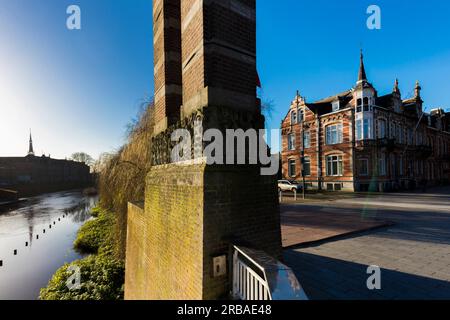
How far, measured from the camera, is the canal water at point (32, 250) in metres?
12.5

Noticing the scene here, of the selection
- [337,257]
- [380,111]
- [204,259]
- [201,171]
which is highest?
[380,111]

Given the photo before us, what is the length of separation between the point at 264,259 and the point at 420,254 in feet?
17.5

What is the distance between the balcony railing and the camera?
190 cm

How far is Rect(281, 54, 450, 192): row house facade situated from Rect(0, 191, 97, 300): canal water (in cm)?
2453

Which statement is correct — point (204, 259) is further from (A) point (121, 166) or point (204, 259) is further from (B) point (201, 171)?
(A) point (121, 166)

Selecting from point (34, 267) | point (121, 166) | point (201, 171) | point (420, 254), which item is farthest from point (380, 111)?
point (34, 267)

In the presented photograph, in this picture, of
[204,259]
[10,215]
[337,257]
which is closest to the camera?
[204,259]

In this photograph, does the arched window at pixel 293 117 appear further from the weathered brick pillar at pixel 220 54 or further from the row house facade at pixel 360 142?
the weathered brick pillar at pixel 220 54

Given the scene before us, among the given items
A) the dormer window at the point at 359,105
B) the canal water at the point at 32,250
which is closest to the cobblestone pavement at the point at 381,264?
the canal water at the point at 32,250

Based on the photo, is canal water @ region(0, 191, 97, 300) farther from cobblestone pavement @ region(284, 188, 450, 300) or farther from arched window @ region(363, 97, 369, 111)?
arched window @ region(363, 97, 369, 111)

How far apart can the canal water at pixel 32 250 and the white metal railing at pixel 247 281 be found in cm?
1277

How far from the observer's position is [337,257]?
17.8 ft

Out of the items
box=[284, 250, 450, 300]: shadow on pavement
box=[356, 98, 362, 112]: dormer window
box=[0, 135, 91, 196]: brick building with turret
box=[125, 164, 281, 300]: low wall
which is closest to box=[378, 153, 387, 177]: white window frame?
box=[356, 98, 362, 112]: dormer window

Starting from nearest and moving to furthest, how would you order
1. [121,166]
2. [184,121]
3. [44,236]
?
[184,121] < [121,166] < [44,236]
